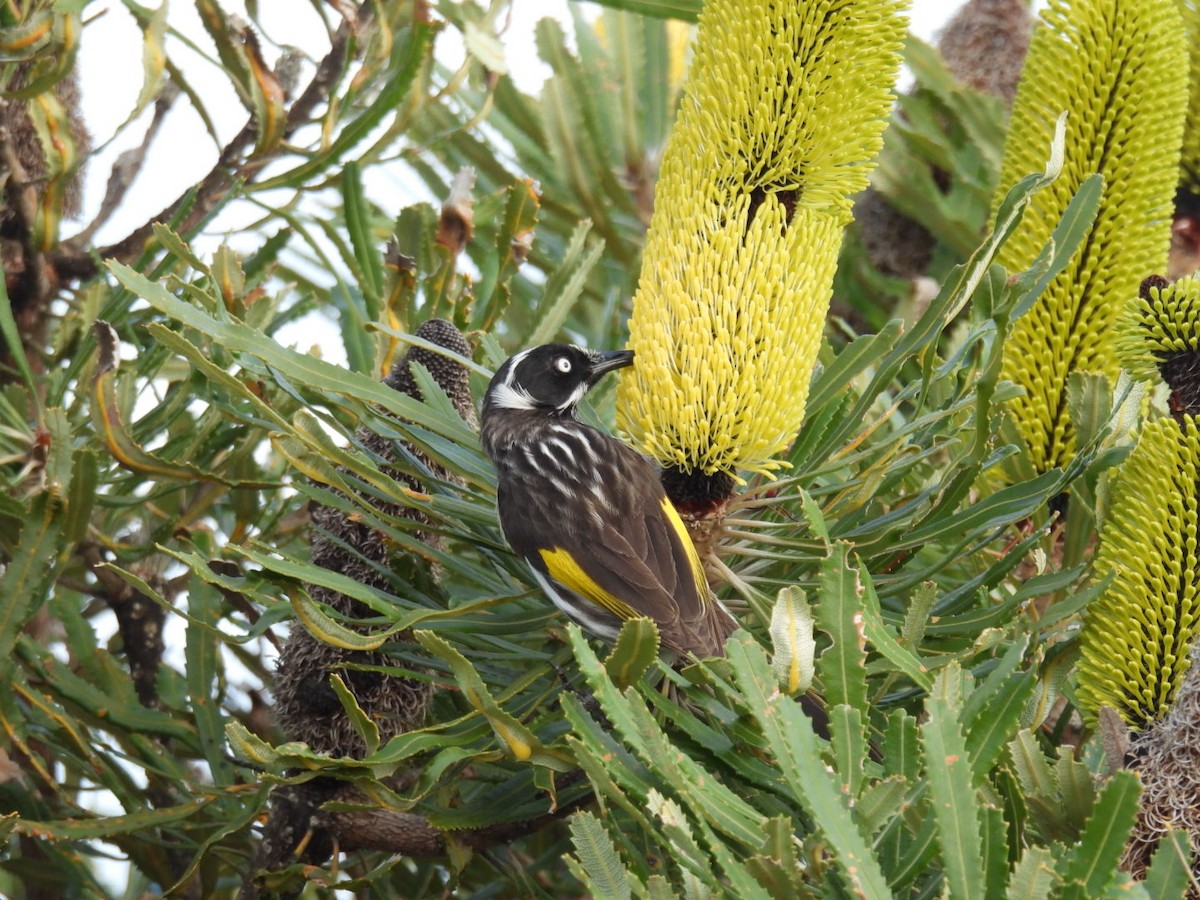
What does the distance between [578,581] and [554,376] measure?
70 centimetres

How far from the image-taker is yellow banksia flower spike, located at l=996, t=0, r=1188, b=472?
241 centimetres

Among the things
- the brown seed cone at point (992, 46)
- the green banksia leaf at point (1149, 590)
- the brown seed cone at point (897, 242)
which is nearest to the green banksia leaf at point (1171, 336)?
the green banksia leaf at point (1149, 590)

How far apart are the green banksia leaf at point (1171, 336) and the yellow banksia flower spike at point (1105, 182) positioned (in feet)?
1.41

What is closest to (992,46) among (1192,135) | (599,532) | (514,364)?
(1192,135)

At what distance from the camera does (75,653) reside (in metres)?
2.95

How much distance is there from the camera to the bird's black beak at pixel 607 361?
2.83m

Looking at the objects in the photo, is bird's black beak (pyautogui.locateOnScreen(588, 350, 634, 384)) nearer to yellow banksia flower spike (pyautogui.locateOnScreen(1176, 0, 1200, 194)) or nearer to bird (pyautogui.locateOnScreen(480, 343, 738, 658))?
bird (pyautogui.locateOnScreen(480, 343, 738, 658))

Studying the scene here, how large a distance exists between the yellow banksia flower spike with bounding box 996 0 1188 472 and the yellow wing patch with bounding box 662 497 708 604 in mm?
592

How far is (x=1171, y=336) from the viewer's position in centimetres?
191

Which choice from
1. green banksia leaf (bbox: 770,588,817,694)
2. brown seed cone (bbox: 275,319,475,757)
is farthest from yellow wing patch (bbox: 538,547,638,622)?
green banksia leaf (bbox: 770,588,817,694)

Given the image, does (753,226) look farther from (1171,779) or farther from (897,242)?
(897,242)

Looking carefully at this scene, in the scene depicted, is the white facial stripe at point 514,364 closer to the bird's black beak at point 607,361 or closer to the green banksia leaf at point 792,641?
the bird's black beak at point 607,361

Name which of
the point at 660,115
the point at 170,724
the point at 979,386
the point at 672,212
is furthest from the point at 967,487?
the point at 660,115

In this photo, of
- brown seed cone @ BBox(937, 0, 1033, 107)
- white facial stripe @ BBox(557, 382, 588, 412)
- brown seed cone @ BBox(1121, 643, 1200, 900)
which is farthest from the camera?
brown seed cone @ BBox(937, 0, 1033, 107)
